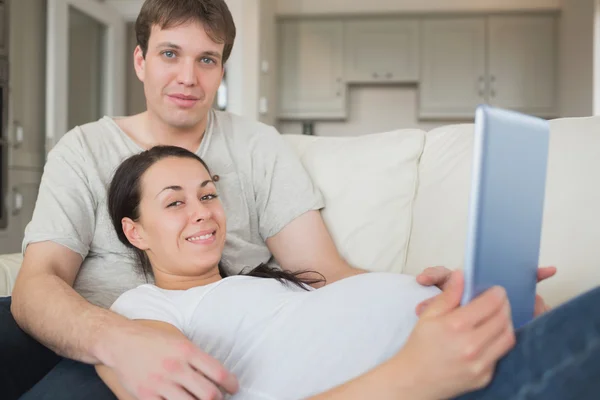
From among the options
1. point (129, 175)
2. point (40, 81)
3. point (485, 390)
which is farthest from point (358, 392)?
point (40, 81)

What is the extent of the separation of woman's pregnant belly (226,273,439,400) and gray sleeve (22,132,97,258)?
0.52 metres

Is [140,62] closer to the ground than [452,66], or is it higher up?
closer to the ground

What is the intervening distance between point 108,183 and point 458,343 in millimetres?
919

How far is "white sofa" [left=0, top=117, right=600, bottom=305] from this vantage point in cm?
121

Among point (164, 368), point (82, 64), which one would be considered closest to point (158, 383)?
point (164, 368)

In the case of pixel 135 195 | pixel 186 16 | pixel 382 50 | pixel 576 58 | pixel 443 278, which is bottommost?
pixel 443 278

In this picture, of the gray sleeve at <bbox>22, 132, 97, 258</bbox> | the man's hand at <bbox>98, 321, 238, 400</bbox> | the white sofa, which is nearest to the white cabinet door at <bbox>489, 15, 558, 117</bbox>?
the white sofa

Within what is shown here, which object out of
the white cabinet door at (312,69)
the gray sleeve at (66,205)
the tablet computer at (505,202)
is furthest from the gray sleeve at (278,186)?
the white cabinet door at (312,69)

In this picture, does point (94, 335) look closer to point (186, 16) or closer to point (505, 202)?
point (505, 202)

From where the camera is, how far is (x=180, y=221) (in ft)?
3.58

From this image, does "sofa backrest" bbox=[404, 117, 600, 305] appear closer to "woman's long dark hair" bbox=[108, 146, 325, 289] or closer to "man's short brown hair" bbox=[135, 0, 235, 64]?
"woman's long dark hair" bbox=[108, 146, 325, 289]

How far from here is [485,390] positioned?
60 centimetres

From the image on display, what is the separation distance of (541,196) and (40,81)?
3.39m

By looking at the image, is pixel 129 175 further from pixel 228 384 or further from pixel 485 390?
pixel 485 390
